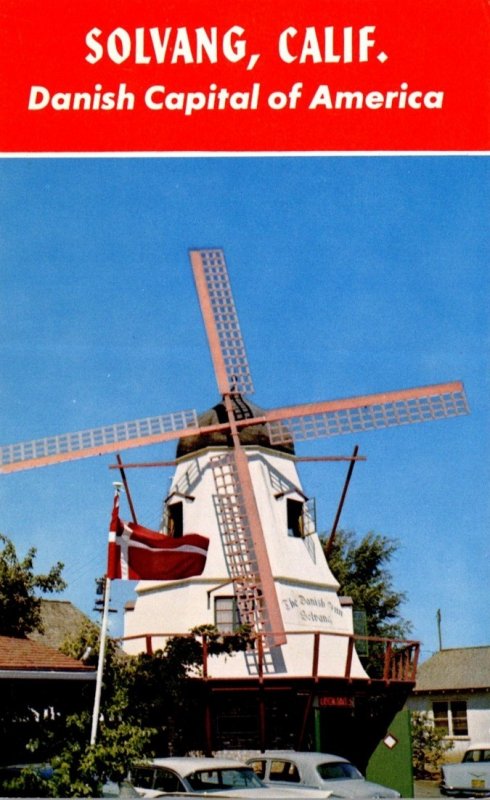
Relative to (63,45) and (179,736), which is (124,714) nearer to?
(179,736)

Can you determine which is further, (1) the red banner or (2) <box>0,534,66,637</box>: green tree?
(2) <box>0,534,66,637</box>: green tree

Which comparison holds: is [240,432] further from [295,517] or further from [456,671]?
[456,671]

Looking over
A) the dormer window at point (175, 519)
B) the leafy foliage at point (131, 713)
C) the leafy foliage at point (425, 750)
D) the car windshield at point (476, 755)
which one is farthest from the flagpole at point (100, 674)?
the leafy foliage at point (425, 750)

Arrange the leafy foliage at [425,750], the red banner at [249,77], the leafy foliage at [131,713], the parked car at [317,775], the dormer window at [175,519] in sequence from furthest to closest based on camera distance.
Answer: the leafy foliage at [425,750]
the dormer window at [175,519]
the parked car at [317,775]
the leafy foliage at [131,713]
the red banner at [249,77]

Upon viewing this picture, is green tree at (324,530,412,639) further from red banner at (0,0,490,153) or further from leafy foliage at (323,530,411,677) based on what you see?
red banner at (0,0,490,153)

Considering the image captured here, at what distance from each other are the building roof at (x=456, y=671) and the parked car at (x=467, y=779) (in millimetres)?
11242

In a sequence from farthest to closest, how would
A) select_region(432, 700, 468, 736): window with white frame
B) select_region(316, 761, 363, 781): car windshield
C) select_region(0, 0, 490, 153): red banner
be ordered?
select_region(432, 700, 468, 736): window with white frame
select_region(316, 761, 363, 781): car windshield
select_region(0, 0, 490, 153): red banner

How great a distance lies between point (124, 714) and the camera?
14867 mm

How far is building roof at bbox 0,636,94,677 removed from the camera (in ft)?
43.4

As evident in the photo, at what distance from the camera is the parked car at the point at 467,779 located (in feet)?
62.1

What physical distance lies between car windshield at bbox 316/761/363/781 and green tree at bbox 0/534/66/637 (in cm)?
745

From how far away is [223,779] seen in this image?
1065cm

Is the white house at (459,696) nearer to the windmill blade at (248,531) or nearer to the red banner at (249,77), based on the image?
the windmill blade at (248,531)

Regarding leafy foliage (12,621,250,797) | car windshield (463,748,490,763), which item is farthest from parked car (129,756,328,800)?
car windshield (463,748,490,763)
